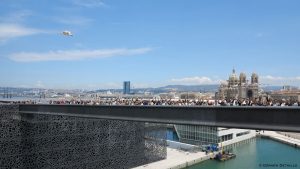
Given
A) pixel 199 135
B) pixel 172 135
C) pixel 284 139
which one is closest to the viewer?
pixel 199 135

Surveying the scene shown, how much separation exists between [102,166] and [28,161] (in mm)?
8985

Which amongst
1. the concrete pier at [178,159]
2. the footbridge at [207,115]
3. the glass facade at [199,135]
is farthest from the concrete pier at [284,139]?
the footbridge at [207,115]

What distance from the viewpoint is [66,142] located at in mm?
40594

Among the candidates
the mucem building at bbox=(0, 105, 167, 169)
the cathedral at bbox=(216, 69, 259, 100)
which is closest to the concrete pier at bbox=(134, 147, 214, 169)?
the mucem building at bbox=(0, 105, 167, 169)

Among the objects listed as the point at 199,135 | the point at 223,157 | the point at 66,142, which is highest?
the point at 66,142

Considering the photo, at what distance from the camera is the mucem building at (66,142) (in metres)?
37.5

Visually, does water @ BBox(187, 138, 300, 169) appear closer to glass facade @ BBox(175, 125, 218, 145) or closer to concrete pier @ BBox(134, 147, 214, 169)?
concrete pier @ BBox(134, 147, 214, 169)

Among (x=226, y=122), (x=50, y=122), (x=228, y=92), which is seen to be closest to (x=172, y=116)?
(x=226, y=122)

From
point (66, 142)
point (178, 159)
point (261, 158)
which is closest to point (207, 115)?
point (66, 142)

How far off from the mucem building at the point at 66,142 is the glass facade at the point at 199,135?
22.3m

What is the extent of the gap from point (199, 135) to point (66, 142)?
1402 inches

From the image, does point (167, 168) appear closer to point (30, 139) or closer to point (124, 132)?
point (124, 132)

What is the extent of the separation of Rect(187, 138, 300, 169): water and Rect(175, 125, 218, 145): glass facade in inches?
179

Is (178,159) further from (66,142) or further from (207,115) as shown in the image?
(207,115)
